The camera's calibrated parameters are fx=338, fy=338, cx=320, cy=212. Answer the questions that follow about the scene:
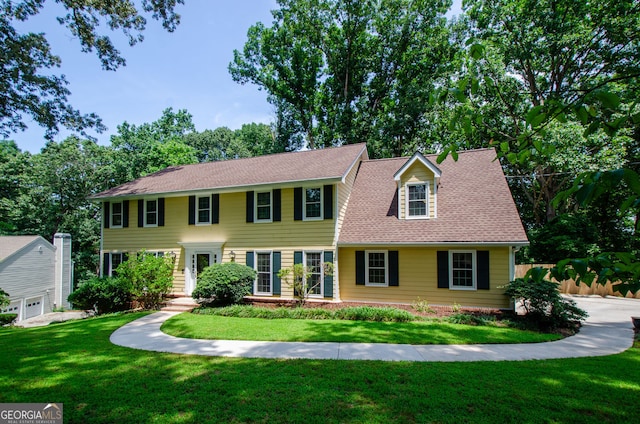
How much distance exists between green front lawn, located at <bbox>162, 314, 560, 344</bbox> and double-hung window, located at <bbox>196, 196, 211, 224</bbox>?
577 cm

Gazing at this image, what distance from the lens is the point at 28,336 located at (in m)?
9.63

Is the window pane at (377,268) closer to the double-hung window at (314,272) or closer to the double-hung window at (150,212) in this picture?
the double-hung window at (314,272)

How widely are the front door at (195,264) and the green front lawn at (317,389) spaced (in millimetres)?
8440

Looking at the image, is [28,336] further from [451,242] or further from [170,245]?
[451,242]

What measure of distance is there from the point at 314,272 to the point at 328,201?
3036 millimetres

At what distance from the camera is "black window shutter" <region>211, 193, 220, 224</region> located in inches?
627

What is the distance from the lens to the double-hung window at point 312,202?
567 inches

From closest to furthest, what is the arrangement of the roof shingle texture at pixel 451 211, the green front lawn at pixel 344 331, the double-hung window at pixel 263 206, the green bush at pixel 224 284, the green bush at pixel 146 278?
1. the green front lawn at pixel 344 331
2. the roof shingle texture at pixel 451 211
3. the green bush at pixel 224 284
4. the green bush at pixel 146 278
5. the double-hung window at pixel 263 206

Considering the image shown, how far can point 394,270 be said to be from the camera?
1356 centimetres

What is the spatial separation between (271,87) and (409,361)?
2662 centimetres

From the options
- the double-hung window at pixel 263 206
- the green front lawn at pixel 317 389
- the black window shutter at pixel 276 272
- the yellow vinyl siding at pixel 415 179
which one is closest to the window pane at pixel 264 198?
the double-hung window at pixel 263 206

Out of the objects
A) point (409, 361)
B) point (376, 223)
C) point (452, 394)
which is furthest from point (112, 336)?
point (376, 223)

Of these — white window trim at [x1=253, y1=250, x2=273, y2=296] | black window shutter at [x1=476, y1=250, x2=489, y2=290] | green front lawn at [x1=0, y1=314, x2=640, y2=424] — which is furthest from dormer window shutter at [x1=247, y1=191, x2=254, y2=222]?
black window shutter at [x1=476, y1=250, x2=489, y2=290]

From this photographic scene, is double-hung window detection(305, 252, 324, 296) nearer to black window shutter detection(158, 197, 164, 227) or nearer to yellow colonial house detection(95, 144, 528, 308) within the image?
yellow colonial house detection(95, 144, 528, 308)
